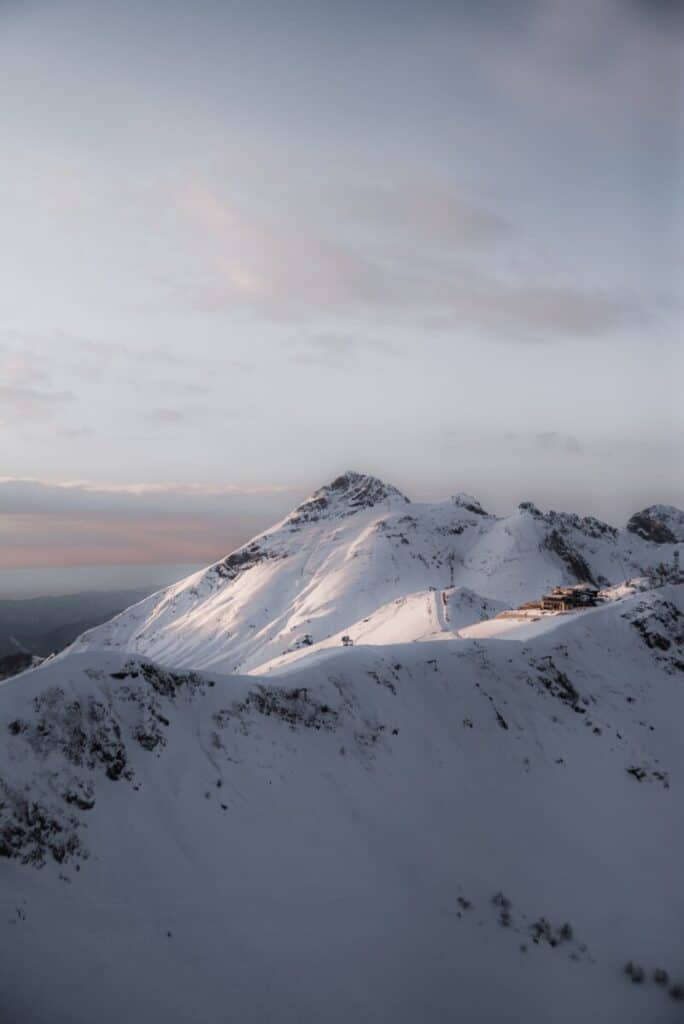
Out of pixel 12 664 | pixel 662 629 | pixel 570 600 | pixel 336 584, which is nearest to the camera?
pixel 662 629

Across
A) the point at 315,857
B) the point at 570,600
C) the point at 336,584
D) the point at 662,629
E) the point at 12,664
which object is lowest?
the point at 336,584

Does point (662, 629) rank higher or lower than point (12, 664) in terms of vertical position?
higher

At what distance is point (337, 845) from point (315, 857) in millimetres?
941

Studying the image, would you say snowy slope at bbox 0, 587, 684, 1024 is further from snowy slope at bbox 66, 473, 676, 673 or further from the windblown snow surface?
snowy slope at bbox 66, 473, 676, 673

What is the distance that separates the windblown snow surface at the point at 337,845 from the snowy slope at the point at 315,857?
6 cm

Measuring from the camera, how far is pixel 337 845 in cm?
1592

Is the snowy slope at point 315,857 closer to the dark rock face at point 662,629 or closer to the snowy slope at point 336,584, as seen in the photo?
the dark rock face at point 662,629

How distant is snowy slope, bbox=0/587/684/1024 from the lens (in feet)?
36.1

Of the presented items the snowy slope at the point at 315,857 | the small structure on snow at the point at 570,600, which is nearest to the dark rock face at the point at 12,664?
the small structure on snow at the point at 570,600

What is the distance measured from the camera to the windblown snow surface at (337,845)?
1112cm

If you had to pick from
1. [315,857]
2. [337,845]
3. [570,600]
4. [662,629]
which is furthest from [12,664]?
[315,857]

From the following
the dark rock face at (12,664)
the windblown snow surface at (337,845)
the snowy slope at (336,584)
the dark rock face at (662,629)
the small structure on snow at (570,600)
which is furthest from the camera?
the snowy slope at (336,584)

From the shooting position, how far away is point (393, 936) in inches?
534

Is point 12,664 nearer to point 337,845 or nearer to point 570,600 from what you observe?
point 570,600
